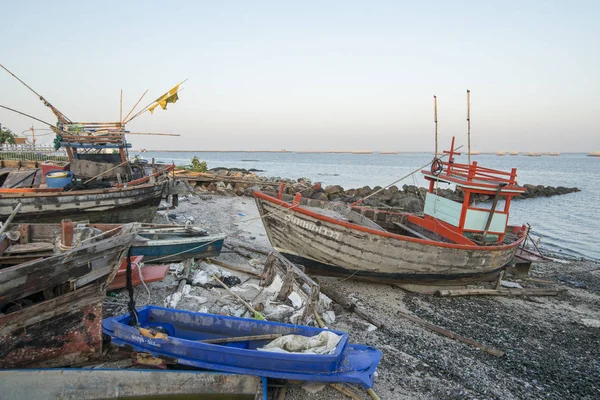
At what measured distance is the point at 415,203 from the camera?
2297 centimetres

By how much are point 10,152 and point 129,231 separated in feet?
102

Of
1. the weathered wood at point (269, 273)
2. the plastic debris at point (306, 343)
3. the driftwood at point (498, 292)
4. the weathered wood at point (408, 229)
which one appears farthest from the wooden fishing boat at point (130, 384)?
the weathered wood at point (408, 229)

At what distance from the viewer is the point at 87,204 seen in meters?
9.77

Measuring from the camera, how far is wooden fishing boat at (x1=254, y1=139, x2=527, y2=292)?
8.30 m

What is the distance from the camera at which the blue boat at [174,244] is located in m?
7.89

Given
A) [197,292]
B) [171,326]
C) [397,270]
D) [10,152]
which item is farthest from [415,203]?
[10,152]

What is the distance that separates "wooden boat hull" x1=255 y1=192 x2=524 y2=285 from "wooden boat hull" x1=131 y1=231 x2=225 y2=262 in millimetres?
1584

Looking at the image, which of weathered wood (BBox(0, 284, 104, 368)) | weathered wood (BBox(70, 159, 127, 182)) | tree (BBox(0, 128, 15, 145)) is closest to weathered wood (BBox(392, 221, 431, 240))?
weathered wood (BBox(0, 284, 104, 368))

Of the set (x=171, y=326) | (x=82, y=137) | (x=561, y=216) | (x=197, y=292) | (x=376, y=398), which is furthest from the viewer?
(x=561, y=216)

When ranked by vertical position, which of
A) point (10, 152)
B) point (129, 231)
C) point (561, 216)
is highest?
point (10, 152)

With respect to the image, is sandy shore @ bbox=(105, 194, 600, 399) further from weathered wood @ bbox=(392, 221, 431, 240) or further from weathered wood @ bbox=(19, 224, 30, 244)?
weathered wood @ bbox=(392, 221, 431, 240)

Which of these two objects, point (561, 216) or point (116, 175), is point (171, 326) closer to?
point (116, 175)

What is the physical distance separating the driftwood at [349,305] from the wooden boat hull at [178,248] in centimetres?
293

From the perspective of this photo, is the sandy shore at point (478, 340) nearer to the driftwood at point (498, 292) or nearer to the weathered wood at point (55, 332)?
the driftwood at point (498, 292)
